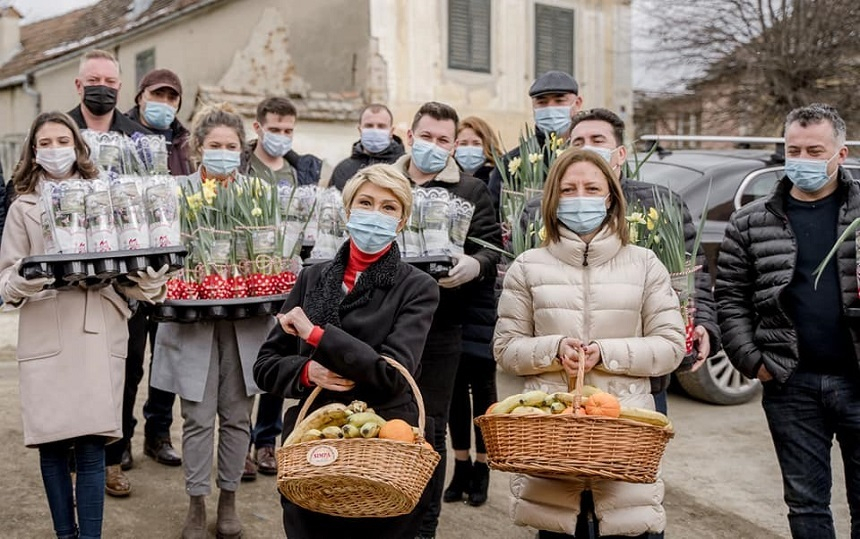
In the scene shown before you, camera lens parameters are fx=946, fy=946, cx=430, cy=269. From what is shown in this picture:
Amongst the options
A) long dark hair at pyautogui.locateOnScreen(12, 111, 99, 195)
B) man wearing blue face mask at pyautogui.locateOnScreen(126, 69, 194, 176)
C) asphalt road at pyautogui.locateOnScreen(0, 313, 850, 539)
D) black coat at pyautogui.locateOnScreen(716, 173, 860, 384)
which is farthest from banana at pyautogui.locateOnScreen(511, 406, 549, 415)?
man wearing blue face mask at pyautogui.locateOnScreen(126, 69, 194, 176)

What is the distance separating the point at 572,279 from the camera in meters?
3.49

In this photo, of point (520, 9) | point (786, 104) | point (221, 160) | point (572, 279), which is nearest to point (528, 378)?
point (572, 279)

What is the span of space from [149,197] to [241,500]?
74.6 inches

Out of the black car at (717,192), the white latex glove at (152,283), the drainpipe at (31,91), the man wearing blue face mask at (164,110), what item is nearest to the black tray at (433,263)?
the white latex glove at (152,283)

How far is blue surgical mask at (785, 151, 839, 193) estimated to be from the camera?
12.5ft

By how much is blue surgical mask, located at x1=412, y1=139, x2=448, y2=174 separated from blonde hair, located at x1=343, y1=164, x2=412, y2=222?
1.11 meters

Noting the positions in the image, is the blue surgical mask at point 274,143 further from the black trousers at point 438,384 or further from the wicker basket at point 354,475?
the wicker basket at point 354,475

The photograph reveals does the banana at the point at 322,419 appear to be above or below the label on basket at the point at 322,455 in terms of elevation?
above

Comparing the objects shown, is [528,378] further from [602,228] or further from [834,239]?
[834,239]

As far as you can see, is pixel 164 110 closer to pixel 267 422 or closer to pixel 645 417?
pixel 267 422

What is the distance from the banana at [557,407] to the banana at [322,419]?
682 millimetres

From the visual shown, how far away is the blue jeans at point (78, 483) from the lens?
3.89 m

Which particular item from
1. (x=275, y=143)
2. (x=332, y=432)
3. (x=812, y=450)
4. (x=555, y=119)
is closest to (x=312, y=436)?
(x=332, y=432)

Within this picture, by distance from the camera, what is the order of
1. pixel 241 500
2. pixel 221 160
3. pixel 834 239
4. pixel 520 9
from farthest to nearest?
1. pixel 520 9
2. pixel 241 500
3. pixel 221 160
4. pixel 834 239
